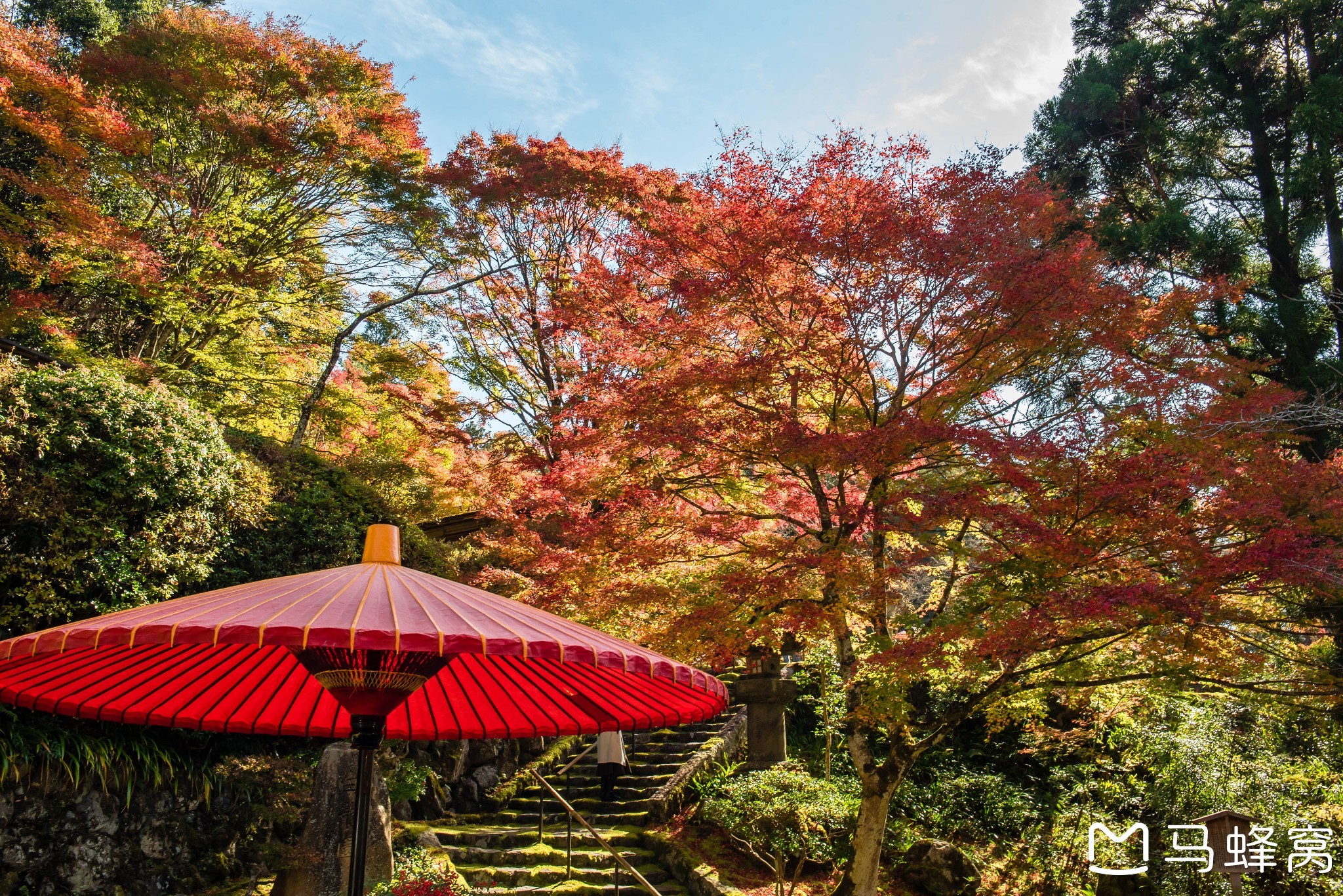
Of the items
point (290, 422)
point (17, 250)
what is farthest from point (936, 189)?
point (290, 422)

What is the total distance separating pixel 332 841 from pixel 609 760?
3414mm

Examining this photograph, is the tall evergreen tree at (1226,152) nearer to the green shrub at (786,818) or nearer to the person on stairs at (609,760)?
the green shrub at (786,818)

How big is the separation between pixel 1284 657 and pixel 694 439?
470cm

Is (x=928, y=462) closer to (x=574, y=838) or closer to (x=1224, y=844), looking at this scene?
(x=1224, y=844)

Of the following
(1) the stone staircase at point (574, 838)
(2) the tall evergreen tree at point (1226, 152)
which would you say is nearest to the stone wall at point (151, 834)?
(1) the stone staircase at point (574, 838)

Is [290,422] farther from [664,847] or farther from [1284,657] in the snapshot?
[1284,657]

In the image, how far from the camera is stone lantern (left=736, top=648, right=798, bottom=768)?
10984 millimetres

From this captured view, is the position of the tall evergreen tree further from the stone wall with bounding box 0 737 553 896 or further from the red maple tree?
the stone wall with bounding box 0 737 553 896

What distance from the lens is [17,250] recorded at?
890 centimetres

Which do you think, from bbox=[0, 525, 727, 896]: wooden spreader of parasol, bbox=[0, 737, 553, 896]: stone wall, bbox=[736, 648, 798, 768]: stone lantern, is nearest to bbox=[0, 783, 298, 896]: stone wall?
bbox=[0, 737, 553, 896]: stone wall

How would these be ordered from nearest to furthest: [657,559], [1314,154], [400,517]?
1. [657,559]
2. [400,517]
3. [1314,154]

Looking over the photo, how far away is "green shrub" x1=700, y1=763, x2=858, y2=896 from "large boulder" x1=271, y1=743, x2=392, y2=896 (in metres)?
3.81

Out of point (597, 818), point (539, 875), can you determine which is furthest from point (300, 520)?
point (597, 818)

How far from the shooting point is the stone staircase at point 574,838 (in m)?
8.42
